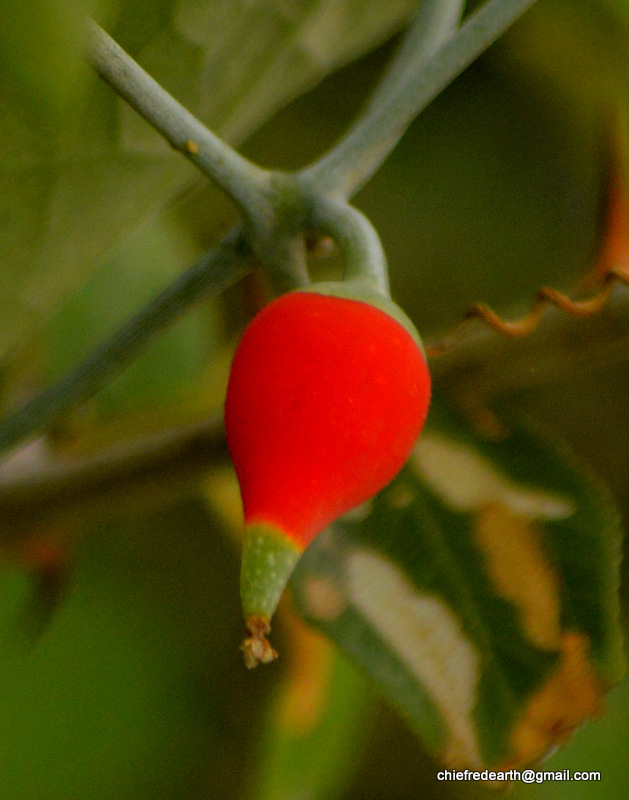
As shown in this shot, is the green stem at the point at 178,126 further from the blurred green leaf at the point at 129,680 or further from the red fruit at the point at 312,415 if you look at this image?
the blurred green leaf at the point at 129,680

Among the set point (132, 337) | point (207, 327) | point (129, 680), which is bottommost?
point (129, 680)

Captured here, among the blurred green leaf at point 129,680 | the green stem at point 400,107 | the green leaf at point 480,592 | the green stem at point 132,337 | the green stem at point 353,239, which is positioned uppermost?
the green stem at point 400,107

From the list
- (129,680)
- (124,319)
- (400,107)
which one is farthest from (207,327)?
(400,107)

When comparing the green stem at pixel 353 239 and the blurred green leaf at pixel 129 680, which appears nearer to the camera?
the green stem at pixel 353 239

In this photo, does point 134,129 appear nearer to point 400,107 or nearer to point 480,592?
point 400,107

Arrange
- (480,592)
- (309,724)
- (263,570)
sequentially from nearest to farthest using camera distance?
(263,570) < (480,592) < (309,724)

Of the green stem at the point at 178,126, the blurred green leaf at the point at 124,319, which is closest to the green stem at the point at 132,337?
the green stem at the point at 178,126

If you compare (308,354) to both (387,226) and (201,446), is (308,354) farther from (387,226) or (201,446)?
(387,226)
